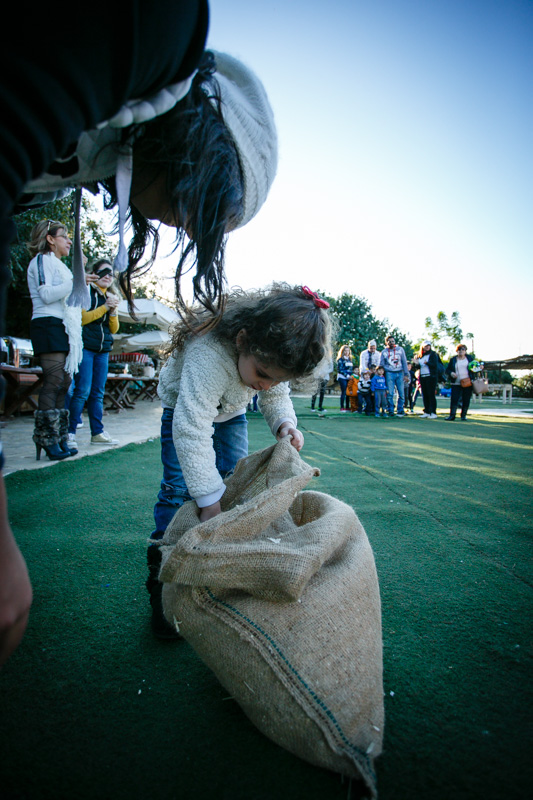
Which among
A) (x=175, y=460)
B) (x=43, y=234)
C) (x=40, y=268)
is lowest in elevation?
(x=175, y=460)

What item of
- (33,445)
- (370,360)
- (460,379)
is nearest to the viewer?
(33,445)

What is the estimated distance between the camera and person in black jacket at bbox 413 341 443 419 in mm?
9383

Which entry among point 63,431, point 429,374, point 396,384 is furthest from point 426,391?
point 63,431

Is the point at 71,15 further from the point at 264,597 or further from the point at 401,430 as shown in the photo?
the point at 401,430

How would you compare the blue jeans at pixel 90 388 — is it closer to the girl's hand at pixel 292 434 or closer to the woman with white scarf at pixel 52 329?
the woman with white scarf at pixel 52 329

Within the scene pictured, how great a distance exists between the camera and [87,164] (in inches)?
31.1

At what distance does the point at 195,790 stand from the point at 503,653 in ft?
2.92

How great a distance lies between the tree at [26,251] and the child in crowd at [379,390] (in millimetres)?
6103

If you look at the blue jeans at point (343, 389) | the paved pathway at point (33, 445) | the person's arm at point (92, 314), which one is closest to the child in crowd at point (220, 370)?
the paved pathway at point (33, 445)

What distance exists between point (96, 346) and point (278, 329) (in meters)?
3.34

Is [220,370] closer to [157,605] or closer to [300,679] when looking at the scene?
[157,605]

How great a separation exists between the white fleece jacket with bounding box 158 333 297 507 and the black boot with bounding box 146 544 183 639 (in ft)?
0.81

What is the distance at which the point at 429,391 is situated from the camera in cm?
944

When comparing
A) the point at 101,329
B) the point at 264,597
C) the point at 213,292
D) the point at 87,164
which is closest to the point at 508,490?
the point at 264,597
